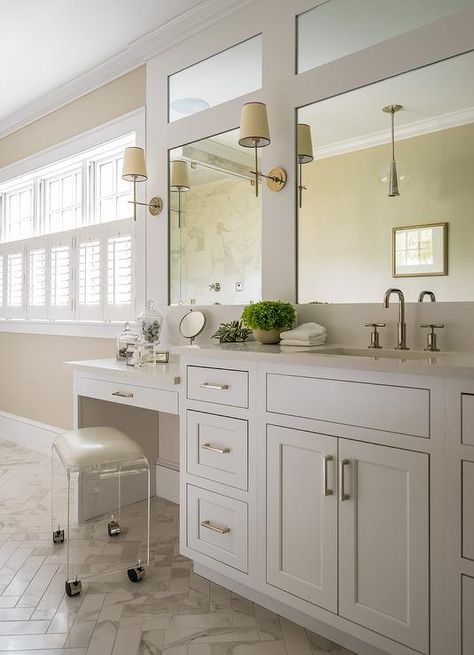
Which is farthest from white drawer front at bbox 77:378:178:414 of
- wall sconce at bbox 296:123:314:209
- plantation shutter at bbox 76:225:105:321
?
wall sconce at bbox 296:123:314:209

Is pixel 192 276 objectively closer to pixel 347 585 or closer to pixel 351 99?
pixel 351 99

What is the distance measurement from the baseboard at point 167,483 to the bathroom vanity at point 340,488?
94cm

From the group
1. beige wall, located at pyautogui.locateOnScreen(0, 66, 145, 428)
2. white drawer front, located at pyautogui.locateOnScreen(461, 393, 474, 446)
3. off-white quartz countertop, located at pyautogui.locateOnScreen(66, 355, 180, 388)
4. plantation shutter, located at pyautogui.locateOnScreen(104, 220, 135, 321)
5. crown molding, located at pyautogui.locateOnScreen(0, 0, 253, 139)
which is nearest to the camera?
white drawer front, located at pyautogui.locateOnScreen(461, 393, 474, 446)

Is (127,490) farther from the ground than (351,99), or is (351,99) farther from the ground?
(351,99)

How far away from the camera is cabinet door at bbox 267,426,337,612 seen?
1.69 m

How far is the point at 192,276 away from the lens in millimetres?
2949

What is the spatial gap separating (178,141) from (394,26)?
51.7 inches

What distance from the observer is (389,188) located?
2164 mm

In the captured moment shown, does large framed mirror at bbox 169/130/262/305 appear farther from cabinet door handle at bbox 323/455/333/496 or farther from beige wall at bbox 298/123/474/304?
cabinet door handle at bbox 323/455/333/496

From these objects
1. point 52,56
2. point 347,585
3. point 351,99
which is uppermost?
point 52,56

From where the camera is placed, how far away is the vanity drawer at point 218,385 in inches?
77.1

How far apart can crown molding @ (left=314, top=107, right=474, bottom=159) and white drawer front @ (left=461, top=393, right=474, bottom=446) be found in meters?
1.13

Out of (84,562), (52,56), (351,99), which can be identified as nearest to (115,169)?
(52,56)

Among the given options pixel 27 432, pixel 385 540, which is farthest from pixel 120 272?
pixel 385 540
